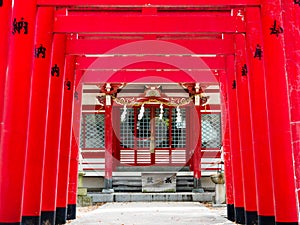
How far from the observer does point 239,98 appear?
842cm

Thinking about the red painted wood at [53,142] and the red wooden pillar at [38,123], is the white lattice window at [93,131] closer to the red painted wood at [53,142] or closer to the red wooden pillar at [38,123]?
the red painted wood at [53,142]

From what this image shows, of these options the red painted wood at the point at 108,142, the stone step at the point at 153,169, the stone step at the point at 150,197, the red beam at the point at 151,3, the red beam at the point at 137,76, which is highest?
the red beam at the point at 137,76

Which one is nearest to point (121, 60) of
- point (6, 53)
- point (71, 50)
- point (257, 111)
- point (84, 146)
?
point (71, 50)

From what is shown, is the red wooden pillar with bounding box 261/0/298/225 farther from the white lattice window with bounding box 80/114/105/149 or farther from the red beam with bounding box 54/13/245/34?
the white lattice window with bounding box 80/114/105/149

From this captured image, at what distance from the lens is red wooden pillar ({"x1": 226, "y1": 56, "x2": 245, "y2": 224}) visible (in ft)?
29.1

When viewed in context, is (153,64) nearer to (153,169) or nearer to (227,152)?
(227,152)

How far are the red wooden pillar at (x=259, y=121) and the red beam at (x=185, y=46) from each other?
148 cm

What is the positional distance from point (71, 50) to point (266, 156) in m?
4.62

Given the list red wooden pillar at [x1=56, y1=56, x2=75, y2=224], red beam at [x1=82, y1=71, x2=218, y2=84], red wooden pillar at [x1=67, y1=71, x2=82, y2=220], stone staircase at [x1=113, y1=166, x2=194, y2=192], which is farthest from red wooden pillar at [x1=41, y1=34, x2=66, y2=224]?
stone staircase at [x1=113, y1=166, x2=194, y2=192]

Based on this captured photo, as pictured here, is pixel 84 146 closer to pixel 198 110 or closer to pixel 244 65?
pixel 198 110

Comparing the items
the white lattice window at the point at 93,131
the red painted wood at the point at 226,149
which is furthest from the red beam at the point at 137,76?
the white lattice window at the point at 93,131

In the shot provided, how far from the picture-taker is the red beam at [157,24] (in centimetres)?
735

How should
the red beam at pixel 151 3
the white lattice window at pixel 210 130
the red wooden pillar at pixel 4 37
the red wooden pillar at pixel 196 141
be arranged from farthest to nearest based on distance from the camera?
1. the white lattice window at pixel 210 130
2. the red wooden pillar at pixel 196 141
3. the red beam at pixel 151 3
4. the red wooden pillar at pixel 4 37

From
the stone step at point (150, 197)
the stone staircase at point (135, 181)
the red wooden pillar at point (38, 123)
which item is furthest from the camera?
the stone staircase at point (135, 181)
